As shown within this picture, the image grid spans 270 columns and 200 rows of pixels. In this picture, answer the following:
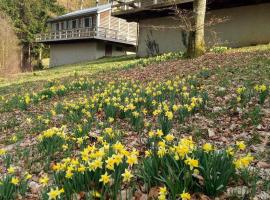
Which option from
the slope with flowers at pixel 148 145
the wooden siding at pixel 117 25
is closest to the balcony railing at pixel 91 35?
the wooden siding at pixel 117 25

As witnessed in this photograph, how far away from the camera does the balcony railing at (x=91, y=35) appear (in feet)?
124

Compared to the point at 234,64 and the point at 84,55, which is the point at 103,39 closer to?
the point at 84,55

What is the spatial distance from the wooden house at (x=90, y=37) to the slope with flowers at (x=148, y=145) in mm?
29749

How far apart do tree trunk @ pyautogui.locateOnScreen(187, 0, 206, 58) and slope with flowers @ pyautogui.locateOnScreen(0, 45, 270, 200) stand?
391 cm

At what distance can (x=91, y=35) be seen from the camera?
124 feet

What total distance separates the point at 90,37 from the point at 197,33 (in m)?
25.0

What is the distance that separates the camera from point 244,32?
2036cm

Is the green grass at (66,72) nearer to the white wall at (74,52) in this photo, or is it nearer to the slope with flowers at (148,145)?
the slope with flowers at (148,145)

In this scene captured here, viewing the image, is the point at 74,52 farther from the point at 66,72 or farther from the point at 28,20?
the point at 66,72

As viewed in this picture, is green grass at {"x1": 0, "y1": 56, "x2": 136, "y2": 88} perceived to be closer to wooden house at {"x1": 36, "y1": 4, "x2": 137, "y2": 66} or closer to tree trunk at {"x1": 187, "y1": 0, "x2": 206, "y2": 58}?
tree trunk at {"x1": 187, "y1": 0, "x2": 206, "y2": 58}

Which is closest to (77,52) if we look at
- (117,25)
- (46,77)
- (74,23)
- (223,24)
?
(74,23)

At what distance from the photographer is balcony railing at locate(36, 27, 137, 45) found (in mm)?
37906

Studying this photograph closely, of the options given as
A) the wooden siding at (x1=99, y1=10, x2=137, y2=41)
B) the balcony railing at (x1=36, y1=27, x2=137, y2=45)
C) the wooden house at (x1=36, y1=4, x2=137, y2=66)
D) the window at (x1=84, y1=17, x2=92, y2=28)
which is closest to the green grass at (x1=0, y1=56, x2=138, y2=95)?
the balcony railing at (x1=36, y1=27, x2=137, y2=45)

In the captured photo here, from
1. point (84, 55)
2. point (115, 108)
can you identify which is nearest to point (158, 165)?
point (115, 108)
